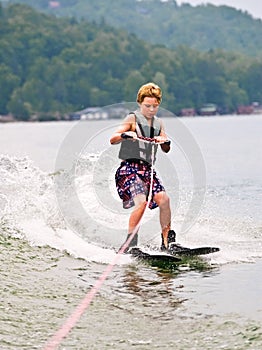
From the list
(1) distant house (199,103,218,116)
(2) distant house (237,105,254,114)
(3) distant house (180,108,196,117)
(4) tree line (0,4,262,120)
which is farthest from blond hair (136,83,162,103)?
(2) distant house (237,105,254,114)

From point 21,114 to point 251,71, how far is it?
4966cm

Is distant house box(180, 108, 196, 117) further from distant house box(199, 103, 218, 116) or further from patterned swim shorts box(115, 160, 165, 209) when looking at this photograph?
patterned swim shorts box(115, 160, 165, 209)

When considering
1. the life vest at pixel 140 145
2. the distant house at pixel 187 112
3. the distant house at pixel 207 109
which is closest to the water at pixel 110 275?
the life vest at pixel 140 145

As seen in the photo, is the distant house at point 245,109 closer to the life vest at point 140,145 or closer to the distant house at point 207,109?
the distant house at point 207,109

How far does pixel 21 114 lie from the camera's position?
10706 cm

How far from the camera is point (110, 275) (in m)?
7.44

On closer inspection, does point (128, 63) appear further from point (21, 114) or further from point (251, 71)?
point (21, 114)

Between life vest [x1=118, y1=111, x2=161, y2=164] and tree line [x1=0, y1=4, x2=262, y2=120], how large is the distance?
99098 mm

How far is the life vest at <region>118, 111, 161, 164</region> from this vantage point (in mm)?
8227

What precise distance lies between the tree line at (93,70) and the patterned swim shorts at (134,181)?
99.1m

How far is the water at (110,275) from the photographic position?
18.1 ft

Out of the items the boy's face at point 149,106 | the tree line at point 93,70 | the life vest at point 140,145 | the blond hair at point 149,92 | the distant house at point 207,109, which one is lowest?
the life vest at point 140,145

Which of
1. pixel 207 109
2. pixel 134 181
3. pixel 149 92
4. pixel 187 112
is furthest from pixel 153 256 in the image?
pixel 207 109

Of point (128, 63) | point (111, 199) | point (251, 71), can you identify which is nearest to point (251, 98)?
point (251, 71)
